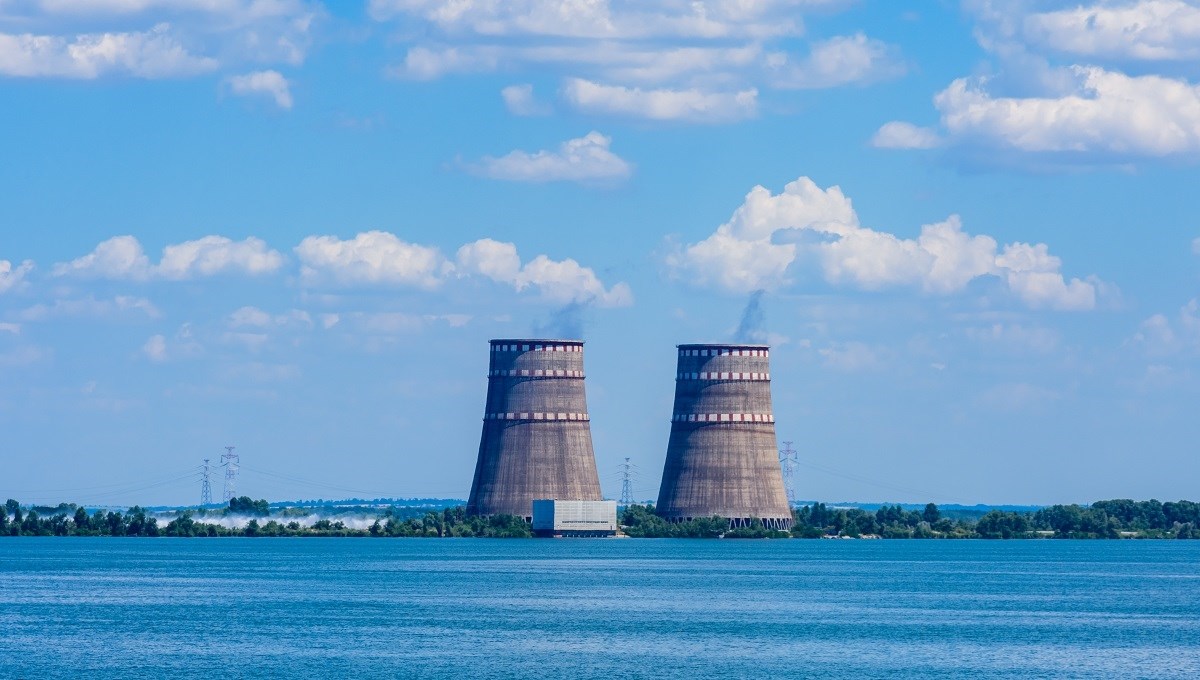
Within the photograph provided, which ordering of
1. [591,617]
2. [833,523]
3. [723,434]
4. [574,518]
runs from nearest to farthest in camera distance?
[591,617]
[723,434]
[574,518]
[833,523]

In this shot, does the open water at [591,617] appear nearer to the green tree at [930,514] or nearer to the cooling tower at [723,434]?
the cooling tower at [723,434]

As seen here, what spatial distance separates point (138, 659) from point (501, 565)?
127 ft

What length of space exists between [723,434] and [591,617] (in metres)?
42.9

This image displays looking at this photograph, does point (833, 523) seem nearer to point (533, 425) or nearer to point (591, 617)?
point (533, 425)

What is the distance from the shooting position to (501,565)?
81.5 meters

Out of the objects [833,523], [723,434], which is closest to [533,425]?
[723,434]

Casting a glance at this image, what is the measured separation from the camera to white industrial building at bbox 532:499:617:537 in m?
101

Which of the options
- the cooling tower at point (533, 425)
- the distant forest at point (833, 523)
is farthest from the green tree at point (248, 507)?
the cooling tower at point (533, 425)

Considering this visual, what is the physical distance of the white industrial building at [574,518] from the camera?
10125cm

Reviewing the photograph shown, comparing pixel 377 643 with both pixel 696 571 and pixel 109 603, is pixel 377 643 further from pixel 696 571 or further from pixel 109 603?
pixel 696 571

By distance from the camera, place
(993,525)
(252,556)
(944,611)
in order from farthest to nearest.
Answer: (993,525)
(252,556)
(944,611)

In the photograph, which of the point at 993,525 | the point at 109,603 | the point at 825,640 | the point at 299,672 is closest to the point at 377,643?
the point at 299,672

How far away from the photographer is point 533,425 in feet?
318

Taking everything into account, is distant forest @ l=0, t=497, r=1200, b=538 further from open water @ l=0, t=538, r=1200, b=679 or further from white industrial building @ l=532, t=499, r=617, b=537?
open water @ l=0, t=538, r=1200, b=679
